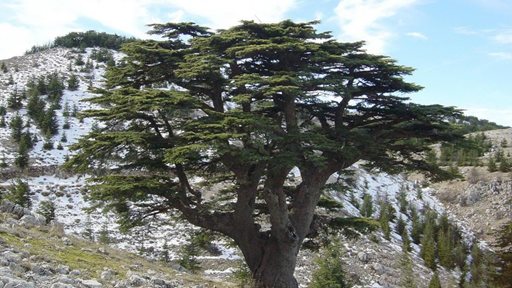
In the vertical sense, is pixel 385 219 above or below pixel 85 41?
below

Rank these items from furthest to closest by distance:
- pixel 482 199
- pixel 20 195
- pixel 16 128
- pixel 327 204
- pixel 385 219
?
1. pixel 482 199
2. pixel 385 219
3. pixel 16 128
4. pixel 20 195
5. pixel 327 204

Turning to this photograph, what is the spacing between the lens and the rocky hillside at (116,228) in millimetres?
9773

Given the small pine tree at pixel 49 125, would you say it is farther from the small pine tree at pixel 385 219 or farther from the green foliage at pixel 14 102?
the small pine tree at pixel 385 219

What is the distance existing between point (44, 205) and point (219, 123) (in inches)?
760

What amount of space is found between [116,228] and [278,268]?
17769 mm

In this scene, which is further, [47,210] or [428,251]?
[428,251]

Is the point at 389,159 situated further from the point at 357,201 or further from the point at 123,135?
the point at 357,201

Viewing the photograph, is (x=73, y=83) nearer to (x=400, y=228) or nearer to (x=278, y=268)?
(x=400, y=228)

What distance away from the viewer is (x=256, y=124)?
11445mm

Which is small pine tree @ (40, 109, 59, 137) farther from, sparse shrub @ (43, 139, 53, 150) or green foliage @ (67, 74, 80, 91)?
green foliage @ (67, 74, 80, 91)

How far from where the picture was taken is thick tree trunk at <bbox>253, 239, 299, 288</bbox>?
44.7ft

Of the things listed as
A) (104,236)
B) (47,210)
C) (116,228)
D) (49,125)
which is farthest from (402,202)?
(47,210)

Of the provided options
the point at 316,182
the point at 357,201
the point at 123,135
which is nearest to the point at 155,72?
the point at 123,135

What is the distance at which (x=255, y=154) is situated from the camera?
37.4 ft
